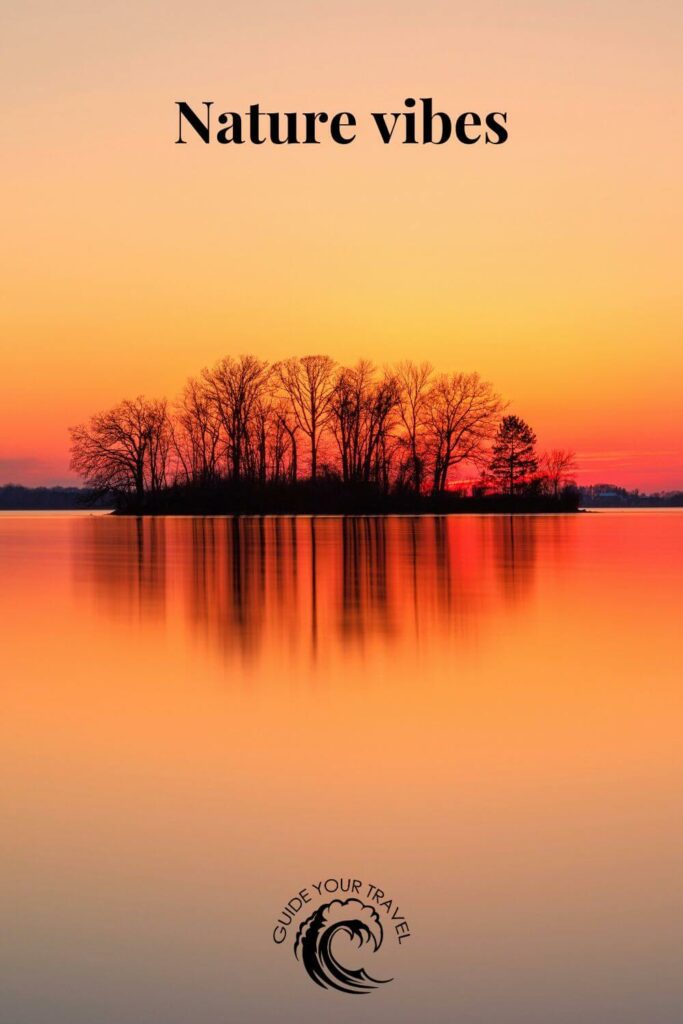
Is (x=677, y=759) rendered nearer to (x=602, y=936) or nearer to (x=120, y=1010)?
(x=602, y=936)

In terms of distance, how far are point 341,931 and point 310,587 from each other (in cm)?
1504

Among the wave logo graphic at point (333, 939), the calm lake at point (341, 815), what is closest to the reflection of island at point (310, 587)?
the calm lake at point (341, 815)

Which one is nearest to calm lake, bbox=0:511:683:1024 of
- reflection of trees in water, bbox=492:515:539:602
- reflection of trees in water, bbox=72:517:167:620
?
reflection of trees in water, bbox=72:517:167:620

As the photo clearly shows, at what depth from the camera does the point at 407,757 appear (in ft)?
23.1

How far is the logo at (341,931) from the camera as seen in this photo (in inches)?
160

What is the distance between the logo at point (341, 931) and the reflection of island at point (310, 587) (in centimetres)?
688

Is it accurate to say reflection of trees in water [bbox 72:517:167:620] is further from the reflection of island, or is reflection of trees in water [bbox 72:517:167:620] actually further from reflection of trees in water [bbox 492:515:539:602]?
reflection of trees in water [bbox 492:515:539:602]

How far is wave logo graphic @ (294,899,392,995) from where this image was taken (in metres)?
4.03

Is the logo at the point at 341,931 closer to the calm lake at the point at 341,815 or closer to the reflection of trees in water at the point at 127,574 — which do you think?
the calm lake at the point at 341,815

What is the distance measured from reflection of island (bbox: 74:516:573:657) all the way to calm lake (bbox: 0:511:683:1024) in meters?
0.29

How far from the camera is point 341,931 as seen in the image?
4352 mm

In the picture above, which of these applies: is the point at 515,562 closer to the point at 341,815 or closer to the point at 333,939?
the point at 341,815

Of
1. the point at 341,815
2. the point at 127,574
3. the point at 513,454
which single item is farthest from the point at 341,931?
the point at 513,454

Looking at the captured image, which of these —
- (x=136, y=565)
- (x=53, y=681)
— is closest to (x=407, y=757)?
(x=53, y=681)
